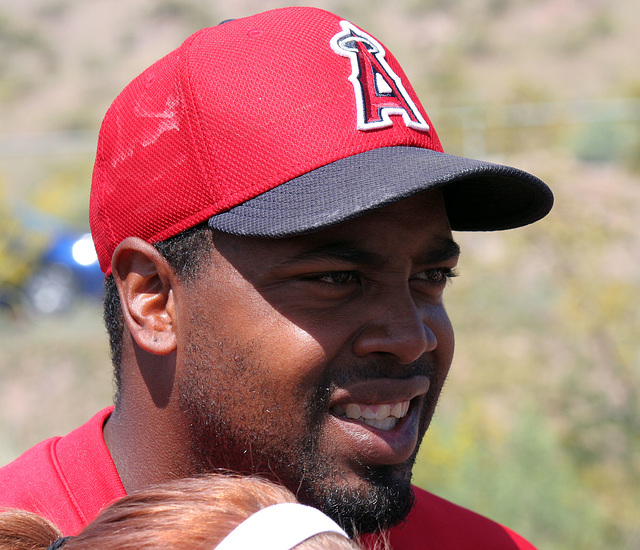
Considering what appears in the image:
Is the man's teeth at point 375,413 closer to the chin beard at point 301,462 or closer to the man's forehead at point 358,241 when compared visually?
the chin beard at point 301,462

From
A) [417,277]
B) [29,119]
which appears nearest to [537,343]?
[417,277]

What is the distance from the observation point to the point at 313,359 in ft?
5.54

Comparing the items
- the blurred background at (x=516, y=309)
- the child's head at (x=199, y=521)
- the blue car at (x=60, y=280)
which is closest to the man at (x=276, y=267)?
the child's head at (x=199, y=521)

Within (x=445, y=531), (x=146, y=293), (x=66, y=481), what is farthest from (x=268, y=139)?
(x=445, y=531)

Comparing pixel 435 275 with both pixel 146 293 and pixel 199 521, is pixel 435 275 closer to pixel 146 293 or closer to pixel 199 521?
pixel 146 293

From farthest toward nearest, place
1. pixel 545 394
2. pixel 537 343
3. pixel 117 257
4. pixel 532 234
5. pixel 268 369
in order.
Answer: pixel 537 343, pixel 532 234, pixel 545 394, pixel 117 257, pixel 268 369

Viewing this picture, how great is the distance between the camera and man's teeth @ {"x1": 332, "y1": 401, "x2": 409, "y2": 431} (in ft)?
5.70

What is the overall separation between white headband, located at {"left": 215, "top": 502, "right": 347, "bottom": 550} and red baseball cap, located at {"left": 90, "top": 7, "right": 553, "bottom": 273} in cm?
62

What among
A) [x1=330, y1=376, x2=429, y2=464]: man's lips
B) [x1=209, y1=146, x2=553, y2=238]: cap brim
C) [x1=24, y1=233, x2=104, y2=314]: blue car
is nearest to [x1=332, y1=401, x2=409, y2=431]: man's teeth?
[x1=330, y1=376, x2=429, y2=464]: man's lips

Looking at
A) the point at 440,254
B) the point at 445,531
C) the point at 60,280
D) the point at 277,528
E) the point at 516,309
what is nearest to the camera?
the point at 277,528

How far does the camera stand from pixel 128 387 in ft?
6.46

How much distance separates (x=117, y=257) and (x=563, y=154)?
1240 centimetres

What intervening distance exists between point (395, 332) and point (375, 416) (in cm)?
19

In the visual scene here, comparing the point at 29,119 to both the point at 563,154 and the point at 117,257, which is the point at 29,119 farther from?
the point at 117,257
